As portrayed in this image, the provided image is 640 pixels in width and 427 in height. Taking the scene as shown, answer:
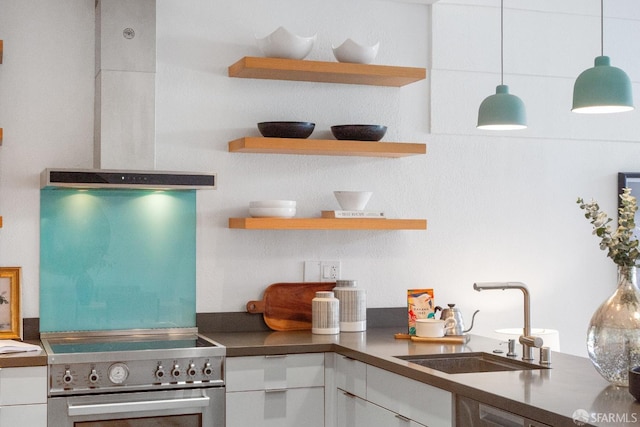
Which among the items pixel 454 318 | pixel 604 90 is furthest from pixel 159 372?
pixel 604 90

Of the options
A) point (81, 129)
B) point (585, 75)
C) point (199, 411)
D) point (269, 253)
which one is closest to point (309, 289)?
point (269, 253)

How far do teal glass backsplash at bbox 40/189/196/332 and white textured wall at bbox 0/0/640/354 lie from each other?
0.08 meters

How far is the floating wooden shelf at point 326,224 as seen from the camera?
4.06m

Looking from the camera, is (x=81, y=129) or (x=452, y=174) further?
(x=452, y=174)

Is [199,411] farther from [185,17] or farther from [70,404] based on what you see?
[185,17]

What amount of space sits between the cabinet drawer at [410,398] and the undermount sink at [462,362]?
16 centimetres

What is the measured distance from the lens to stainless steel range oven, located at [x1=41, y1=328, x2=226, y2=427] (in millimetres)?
3400

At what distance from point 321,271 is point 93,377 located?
142 centimetres

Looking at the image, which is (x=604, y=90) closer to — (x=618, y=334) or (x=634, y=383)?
(x=618, y=334)

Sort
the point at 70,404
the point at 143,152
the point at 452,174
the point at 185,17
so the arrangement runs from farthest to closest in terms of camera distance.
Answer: the point at 452,174 < the point at 185,17 < the point at 143,152 < the point at 70,404

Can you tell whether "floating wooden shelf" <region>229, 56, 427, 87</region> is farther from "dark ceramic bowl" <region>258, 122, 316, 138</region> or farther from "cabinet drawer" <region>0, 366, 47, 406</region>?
"cabinet drawer" <region>0, 366, 47, 406</region>

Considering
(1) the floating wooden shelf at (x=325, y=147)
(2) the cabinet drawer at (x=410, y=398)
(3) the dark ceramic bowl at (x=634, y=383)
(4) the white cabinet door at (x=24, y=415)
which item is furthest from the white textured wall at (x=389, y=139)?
(3) the dark ceramic bowl at (x=634, y=383)

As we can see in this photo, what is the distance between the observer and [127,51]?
3934 millimetres

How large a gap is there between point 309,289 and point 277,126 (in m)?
0.87
